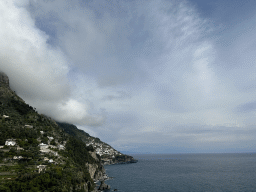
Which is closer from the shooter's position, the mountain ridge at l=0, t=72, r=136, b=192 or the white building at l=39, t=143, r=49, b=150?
→ the mountain ridge at l=0, t=72, r=136, b=192

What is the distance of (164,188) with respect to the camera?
93.1 meters

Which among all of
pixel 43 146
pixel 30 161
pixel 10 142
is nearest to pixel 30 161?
pixel 30 161

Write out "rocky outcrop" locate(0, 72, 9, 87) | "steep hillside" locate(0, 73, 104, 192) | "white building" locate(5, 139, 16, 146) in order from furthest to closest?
1. "rocky outcrop" locate(0, 72, 9, 87)
2. "white building" locate(5, 139, 16, 146)
3. "steep hillside" locate(0, 73, 104, 192)

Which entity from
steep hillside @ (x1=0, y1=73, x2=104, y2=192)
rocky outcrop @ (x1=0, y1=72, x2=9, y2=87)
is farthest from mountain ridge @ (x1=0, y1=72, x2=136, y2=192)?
rocky outcrop @ (x1=0, y1=72, x2=9, y2=87)

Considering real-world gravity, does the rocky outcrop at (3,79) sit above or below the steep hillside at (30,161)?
above

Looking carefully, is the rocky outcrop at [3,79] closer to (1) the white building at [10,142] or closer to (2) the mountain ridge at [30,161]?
(2) the mountain ridge at [30,161]

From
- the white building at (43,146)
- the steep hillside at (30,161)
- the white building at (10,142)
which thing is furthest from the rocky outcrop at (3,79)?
the white building at (43,146)

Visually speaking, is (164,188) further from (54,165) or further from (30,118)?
(30,118)

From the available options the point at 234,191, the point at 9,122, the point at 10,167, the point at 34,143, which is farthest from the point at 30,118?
the point at 234,191

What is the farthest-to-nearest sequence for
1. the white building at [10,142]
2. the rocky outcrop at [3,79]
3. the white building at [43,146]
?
the rocky outcrop at [3,79], the white building at [43,146], the white building at [10,142]

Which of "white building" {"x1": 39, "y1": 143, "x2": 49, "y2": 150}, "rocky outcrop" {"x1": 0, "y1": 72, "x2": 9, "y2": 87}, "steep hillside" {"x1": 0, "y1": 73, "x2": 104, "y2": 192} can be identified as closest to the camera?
"steep hillside" {"x1": 0, "y1": 73, "x2": 104, "y2": 192}

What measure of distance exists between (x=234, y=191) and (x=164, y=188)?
35.3 metres

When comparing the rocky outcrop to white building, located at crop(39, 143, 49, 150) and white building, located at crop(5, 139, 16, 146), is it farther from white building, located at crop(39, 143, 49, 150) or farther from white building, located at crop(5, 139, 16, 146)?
white building, located at crop(39, 143, 49, 150)

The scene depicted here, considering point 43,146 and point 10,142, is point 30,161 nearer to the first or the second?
point 10,142
